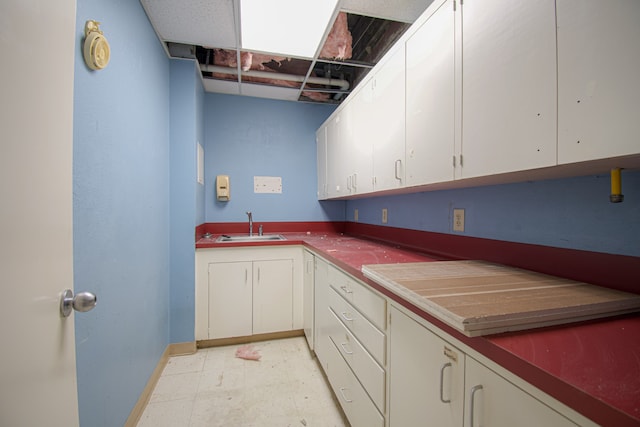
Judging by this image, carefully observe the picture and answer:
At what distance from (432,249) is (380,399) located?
913mm

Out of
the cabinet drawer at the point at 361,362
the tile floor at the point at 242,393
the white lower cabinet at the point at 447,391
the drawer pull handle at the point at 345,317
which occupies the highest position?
the white lower cabinet at the point at 447,391

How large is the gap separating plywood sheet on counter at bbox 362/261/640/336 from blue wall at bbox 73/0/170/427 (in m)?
1.13

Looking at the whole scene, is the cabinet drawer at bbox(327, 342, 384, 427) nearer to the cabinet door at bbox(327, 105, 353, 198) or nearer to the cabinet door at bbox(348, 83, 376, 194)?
the cabinet door at bbox(348, 83, 376, 194)

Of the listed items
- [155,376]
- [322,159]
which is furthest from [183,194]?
[322,159]

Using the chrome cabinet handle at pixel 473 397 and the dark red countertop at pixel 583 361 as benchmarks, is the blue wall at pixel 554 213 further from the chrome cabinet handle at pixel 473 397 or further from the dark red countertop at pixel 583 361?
the chrome cabinet handle at pixel 473 397

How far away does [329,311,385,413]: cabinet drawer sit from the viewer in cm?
107

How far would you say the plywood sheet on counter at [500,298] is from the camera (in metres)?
0.60

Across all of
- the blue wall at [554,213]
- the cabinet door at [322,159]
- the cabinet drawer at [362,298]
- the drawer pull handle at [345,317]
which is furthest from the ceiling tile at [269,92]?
the drawer pull handle at [345,317]

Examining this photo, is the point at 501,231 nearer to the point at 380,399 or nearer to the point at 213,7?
the point at 380,399

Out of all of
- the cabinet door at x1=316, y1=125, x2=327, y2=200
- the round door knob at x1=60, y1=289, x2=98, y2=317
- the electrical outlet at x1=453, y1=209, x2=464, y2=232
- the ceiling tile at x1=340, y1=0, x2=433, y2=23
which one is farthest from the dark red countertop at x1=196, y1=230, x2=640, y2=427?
the cabinet door at x1=316, y1=125, x2=327, y2=200

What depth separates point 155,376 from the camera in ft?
5.98

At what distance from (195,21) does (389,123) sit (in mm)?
1431

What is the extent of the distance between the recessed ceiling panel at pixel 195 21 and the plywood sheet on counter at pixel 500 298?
182 centimetres

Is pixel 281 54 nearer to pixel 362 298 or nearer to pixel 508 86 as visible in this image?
pixel 508 86
